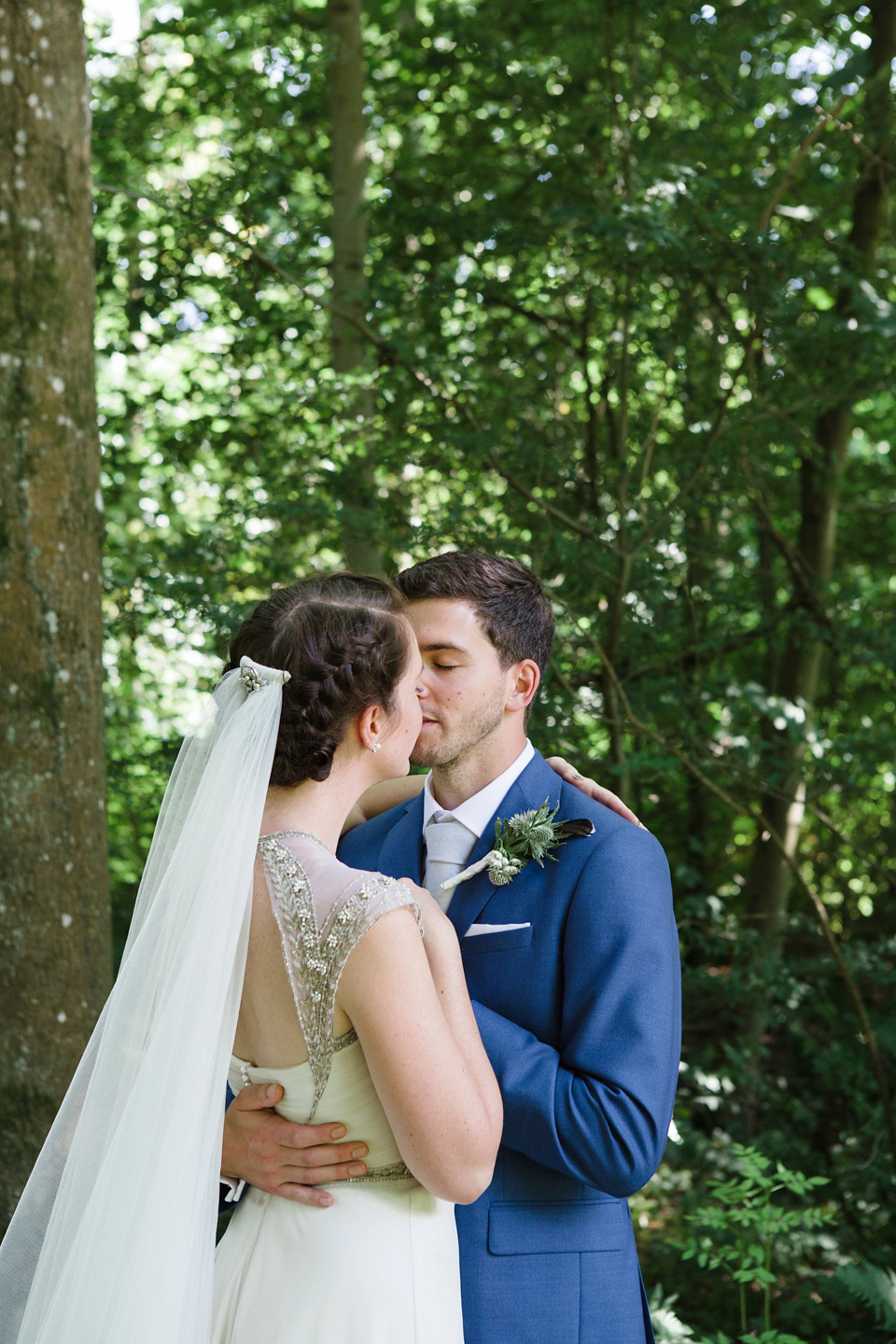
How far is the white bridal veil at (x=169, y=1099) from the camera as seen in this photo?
1634mm

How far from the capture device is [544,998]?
6.42 ft

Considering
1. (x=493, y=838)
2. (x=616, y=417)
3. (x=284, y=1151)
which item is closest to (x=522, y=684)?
(x=493, y=838)

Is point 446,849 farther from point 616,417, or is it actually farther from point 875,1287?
point 616,417

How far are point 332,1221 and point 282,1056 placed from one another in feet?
0.89

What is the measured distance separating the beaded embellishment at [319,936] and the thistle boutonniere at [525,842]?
1.33ft

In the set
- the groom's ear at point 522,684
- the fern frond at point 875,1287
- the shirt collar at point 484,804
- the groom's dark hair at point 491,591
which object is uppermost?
the groom's dark hair at point 491,591

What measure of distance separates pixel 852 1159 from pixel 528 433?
3.71 m

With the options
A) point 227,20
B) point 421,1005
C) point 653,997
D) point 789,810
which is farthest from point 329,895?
point 227,20

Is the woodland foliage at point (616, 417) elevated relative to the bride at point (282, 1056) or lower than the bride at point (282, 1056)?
elevated

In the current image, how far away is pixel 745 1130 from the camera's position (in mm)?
5543

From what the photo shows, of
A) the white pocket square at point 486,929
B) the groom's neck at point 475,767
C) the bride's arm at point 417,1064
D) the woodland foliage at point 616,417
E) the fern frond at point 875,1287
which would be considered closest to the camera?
the bride's arm at point 417,1064

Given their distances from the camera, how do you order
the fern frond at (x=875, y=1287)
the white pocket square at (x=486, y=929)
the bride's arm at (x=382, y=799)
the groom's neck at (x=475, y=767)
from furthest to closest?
the fern frond at (x=875, y=1287), the bride's arm at (x=382, y=799), the groom's neck at (x=475, y=767), the white pocket square at (x=486, y=929)

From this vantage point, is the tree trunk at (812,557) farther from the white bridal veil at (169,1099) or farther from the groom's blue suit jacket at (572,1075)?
the white bridal veil at (169,1099)

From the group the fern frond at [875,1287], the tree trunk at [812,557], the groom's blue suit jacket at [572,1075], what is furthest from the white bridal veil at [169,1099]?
the tree trunk at [812,557]
